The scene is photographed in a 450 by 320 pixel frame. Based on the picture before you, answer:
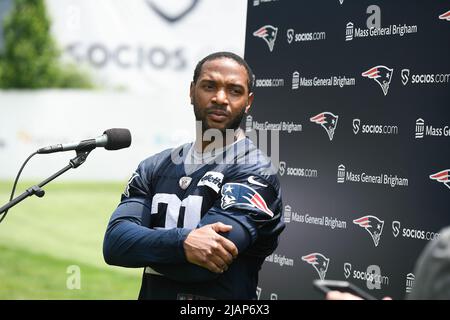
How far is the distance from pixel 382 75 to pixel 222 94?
1.09 meters

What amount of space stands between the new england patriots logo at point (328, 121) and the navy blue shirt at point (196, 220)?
A: 1092 millimetres

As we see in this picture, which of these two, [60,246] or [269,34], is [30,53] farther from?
[269,34]

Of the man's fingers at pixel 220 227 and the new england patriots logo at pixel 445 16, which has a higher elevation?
the new england patriots logo at pixel 445 16

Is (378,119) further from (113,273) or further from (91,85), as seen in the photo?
(91,85)

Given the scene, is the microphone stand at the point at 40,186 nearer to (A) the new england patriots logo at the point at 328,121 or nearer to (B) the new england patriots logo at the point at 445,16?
(A) the new england patriots logo at the point at 328,121

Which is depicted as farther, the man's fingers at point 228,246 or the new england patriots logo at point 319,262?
the new england patriots logo at point 319,262

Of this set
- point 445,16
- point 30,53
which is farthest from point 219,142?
point 30,53

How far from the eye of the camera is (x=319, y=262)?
380 cm

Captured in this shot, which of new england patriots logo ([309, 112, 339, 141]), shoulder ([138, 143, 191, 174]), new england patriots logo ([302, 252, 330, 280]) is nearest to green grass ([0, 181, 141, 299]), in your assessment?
new england patriots logo ([302, 252, 330, 280])

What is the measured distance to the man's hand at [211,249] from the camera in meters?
2.40

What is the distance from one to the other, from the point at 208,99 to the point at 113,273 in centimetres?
588

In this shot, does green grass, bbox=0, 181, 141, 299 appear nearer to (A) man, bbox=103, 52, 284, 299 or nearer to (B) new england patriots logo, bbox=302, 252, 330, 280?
(B) new england patriots logo, bbox=302, 252, 330, 280

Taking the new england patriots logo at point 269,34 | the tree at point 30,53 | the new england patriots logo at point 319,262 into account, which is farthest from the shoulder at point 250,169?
the tree at point 30,53

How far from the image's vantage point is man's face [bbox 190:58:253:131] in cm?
272
